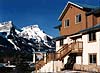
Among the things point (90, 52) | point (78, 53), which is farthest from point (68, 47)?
point (90, 52)

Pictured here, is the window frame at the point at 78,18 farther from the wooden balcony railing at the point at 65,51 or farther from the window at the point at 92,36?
the window at the point at 92,36

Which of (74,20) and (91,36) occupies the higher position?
(74,20)

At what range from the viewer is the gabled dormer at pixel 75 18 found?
4305 cm

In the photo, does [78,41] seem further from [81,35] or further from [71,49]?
[71,49]

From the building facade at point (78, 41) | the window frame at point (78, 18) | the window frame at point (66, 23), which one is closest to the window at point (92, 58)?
the building facade at point (78, 41)

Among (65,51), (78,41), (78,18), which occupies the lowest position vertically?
(65,51)

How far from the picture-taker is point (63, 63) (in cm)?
4697

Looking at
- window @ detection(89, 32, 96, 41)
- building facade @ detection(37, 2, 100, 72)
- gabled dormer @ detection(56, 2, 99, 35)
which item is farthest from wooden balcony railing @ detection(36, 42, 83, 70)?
gabled dormer @ detection(56, 2, 99, 35)

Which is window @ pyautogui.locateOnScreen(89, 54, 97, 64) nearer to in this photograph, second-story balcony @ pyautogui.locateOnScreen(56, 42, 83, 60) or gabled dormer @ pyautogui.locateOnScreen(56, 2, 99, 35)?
second-story balcony @ pyautogui.locateOnScreen(56, 42, 83, 60)

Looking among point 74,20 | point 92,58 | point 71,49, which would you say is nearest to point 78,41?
point 71,49

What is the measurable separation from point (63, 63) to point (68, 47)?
390 cm

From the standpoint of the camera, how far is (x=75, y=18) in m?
45.9

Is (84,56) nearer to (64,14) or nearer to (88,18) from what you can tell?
(88,18)

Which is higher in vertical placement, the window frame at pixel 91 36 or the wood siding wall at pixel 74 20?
the wood siding wall at pixel 74 20
